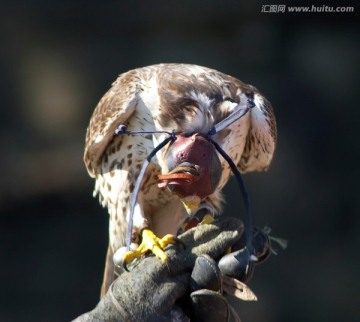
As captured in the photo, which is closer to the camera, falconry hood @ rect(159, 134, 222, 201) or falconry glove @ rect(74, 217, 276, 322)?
falconry glove @ rect(74, 217, 276, 322)

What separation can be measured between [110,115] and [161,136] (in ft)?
0.80

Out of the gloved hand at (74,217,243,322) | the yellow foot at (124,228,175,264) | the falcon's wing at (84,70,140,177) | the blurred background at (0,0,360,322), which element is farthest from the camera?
the blurred background at (0,0,360,322)

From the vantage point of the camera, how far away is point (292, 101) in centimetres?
623

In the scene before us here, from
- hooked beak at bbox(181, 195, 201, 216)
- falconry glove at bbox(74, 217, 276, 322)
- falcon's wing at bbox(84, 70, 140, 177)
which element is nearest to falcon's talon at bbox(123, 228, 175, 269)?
hooked beak at bbox(181, 195, 201, 216)

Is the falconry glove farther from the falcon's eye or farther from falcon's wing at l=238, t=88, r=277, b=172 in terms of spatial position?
falcon's wing at l=238, t=88, r=277, b=172

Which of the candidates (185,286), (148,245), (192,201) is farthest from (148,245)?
(185,286)

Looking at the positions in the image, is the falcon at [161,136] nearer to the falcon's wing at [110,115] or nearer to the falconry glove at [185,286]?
the falcon's wing at [110,115]

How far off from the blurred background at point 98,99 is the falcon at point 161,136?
1750mm

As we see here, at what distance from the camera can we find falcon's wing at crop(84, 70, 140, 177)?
164 inches

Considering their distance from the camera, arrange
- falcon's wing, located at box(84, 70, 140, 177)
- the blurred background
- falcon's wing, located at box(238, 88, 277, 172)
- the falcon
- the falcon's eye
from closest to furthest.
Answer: the falcon → the falcon's eye → falcon's wing, located at box(84, 70, 140, 177) → falcon's wing, located at box(238, 88, 277, 172) → the blurred background

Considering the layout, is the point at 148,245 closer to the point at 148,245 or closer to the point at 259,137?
the point at 148,245

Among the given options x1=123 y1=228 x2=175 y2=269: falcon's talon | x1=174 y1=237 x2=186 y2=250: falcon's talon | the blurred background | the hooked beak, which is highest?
x1=174 y1=237 x2=186 y2=250: falcon's talon

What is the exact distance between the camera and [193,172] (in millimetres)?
3543

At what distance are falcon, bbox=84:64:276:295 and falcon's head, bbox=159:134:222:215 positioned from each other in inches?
0.9
